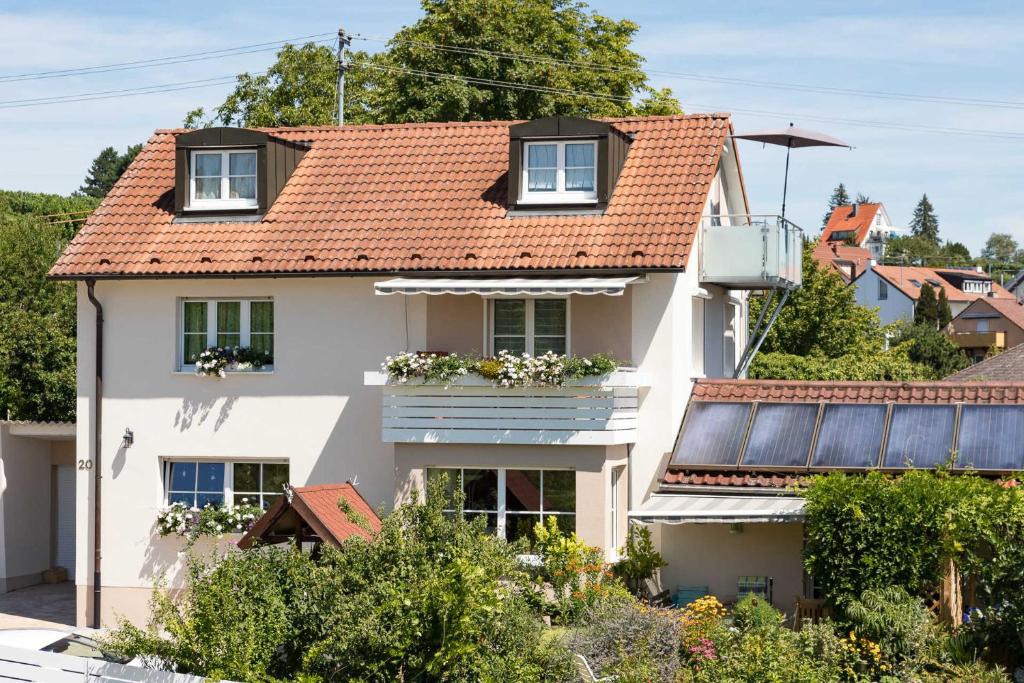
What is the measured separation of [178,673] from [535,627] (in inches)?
189

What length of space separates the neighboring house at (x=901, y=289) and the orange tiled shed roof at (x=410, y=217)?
81822 millimetres

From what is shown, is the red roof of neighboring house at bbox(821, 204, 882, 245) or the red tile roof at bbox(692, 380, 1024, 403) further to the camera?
the red roof of neighboring house at bbox(821, 204, 882, 245)

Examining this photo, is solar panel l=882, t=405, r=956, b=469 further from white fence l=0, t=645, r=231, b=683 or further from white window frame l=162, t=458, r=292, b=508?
white fence l=0, t=645, r=231, b=683

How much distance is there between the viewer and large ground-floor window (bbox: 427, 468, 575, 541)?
25766 mm

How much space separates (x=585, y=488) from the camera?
83.4 feet

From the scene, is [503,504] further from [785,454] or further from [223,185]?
[223,185]

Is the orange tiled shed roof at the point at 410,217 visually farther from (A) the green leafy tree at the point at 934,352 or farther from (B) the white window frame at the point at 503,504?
(A) the green leafy tree at the point at 934,352

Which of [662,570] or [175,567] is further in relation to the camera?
[175,567]

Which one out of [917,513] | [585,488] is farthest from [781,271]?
[917,513]

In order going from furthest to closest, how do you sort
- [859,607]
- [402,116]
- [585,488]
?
[402,116] < [585,488] < [859,607]

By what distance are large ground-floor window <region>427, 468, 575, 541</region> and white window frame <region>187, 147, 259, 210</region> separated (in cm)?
719

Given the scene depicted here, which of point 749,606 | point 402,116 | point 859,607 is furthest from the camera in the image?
point 402,116

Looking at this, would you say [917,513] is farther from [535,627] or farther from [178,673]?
[178,673]

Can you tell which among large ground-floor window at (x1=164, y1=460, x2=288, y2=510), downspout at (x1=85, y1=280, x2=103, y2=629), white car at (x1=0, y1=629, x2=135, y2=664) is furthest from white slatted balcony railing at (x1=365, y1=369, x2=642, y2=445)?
white car at (x1=0, y1=629, x2=135, y2=664)
